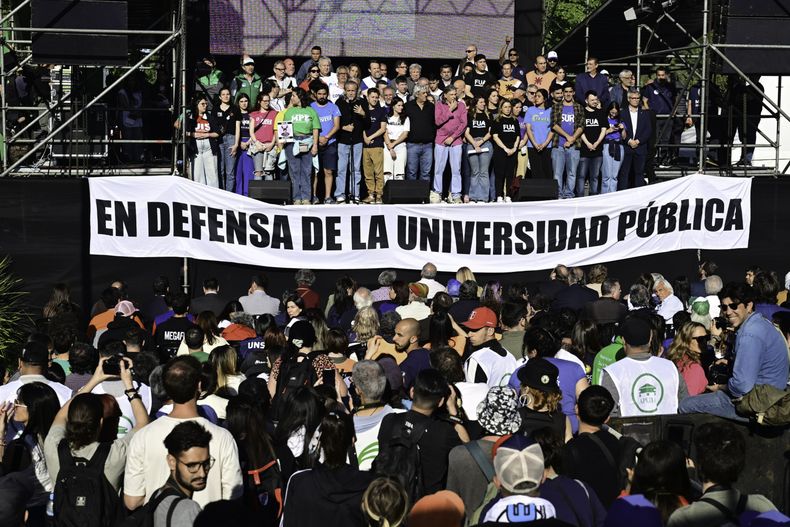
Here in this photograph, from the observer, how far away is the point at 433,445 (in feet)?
23.0

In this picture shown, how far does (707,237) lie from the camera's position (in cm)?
1739

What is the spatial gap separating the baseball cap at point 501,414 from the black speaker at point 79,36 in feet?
35.3

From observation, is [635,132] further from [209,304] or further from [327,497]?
[327,497]

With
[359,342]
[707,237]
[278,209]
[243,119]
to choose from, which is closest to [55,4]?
[243,119]

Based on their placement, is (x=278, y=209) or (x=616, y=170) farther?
(x=616, y=170)

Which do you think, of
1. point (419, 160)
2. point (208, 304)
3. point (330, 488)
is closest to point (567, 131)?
point (419, 160)

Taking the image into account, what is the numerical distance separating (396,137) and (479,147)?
1155 millimetres

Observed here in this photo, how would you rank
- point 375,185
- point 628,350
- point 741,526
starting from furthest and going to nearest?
point 375,185, point 628,350, point 741,526

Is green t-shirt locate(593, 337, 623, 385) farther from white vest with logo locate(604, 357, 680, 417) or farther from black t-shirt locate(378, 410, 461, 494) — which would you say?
black t-shirt locate(378, 410, 461, 494)

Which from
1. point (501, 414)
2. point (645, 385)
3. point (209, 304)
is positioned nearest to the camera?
point (501, 414)

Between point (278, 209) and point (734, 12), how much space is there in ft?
24.1

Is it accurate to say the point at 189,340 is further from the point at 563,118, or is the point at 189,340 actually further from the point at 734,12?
the point at 734,12

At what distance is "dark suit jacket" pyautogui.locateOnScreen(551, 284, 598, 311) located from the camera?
12578mm

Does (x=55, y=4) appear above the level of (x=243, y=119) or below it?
above
